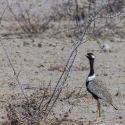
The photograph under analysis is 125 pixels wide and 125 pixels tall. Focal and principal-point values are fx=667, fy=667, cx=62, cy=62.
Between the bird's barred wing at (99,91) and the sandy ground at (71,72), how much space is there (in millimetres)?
266

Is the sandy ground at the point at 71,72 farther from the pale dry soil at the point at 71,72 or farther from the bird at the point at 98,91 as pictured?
the bird at the point at 98,91

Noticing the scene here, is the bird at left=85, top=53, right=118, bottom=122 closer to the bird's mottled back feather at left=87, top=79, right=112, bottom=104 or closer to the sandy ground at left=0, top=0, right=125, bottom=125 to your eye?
the bird's mottled back feather at left=87, top=79, right=112, bottom=104

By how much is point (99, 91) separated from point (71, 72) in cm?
319

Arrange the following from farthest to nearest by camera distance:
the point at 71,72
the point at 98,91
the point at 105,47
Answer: the point at 105,47
the point at 71,72
the point at 98,91

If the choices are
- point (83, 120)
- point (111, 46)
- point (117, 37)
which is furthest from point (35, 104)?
point (117, 37)

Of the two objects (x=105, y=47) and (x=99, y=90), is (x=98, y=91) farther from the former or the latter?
(x=105, y=47)

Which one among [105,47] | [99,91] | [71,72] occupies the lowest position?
[105,47]

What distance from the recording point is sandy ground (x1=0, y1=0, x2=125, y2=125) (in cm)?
880

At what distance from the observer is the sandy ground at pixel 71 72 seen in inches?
347

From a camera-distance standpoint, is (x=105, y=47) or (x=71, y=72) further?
(x=105, y=47)

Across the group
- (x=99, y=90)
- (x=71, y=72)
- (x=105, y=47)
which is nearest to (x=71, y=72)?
(x=71, y=72)

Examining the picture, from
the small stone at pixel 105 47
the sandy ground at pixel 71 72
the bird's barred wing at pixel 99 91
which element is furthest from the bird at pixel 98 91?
the small stone at pixel 105 47

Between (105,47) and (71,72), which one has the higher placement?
(71,72)

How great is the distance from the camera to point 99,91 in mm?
8539
